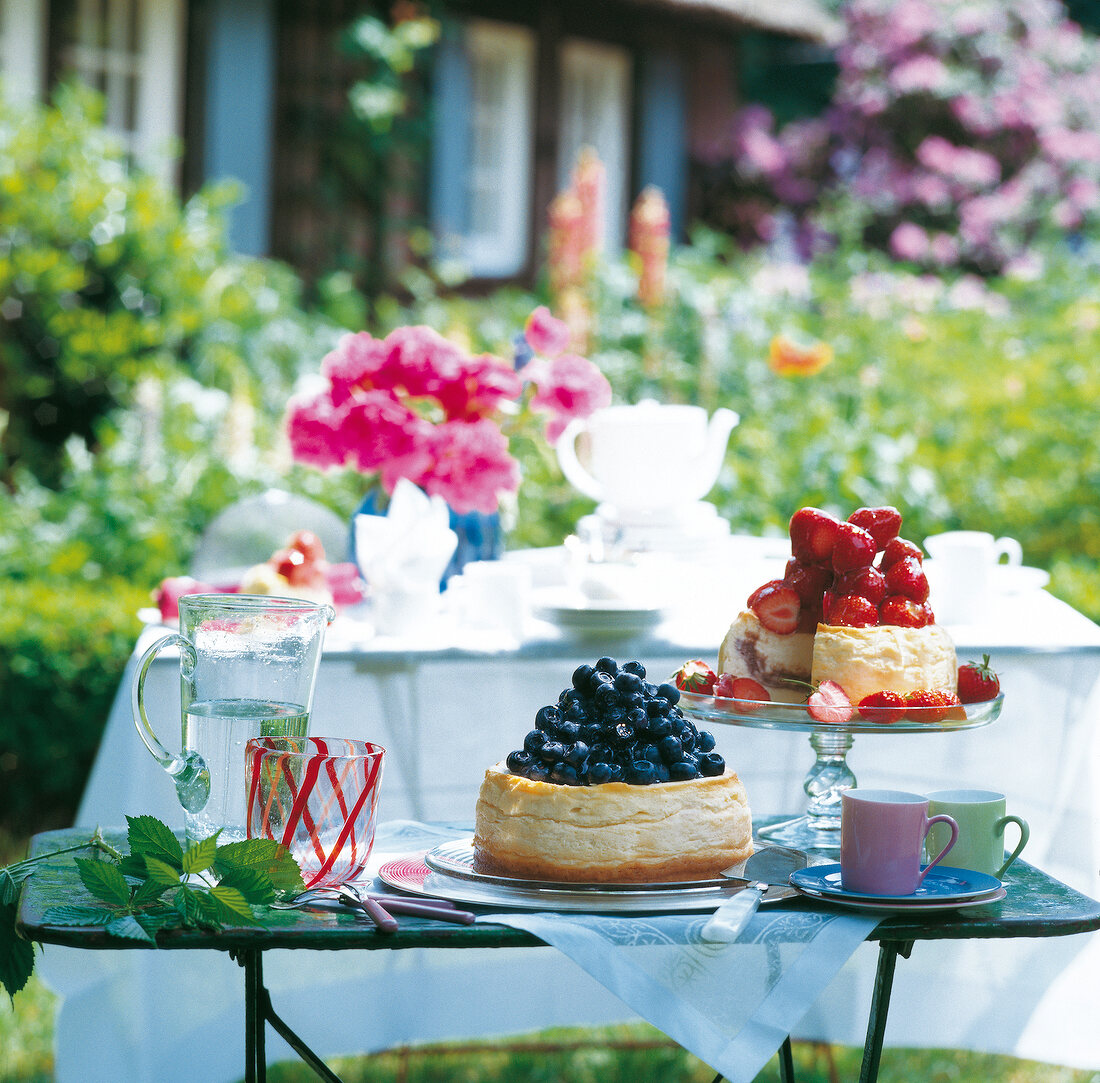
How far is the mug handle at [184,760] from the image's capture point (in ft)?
5.09

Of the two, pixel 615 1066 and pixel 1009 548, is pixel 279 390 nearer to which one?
pixel 615 1066

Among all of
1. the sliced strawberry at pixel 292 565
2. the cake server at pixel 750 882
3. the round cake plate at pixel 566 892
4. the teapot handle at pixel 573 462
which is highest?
the teapot handle at pixel 573 462

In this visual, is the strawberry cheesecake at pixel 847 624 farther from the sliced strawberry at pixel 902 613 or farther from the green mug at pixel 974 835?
the green mug at pixel 974 835

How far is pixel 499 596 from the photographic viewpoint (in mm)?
2377

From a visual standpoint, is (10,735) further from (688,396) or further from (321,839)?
(688,396)

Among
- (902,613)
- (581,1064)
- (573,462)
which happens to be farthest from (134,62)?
(902,613)

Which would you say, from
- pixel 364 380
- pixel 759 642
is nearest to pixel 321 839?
pixel 759 642

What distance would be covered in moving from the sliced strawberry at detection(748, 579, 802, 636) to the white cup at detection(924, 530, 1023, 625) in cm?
72

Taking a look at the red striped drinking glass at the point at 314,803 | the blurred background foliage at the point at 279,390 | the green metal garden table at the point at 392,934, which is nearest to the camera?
the green metal garden table at the point at 392,934

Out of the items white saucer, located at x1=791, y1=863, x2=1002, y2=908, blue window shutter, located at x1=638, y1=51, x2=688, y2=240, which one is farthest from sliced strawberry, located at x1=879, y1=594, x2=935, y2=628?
blue window shutter, located at x1=638, y1=51, x2=688, y2=240

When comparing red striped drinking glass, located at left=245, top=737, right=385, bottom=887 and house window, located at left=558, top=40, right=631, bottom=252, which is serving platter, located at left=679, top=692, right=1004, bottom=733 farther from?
house window, located at left=558, top=40, right=631, bottom=252

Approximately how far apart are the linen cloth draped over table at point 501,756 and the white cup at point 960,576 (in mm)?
39

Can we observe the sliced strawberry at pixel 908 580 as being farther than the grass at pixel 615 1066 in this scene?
No

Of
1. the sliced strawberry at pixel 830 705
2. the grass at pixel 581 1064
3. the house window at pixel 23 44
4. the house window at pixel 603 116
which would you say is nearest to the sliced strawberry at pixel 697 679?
the sliced strawberry at pixel 830 705
